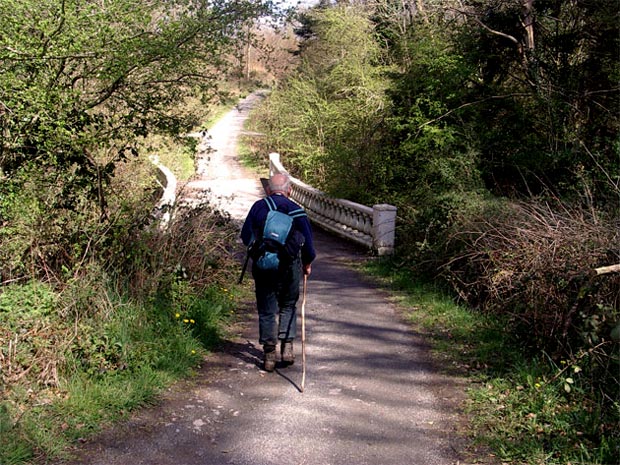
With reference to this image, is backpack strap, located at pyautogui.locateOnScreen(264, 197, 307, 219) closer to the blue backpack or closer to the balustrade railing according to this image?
the blue backpack

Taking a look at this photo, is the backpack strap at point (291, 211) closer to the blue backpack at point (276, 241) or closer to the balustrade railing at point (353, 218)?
the blue backpack at point (276, 241)

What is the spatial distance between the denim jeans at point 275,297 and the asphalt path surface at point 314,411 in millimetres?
430

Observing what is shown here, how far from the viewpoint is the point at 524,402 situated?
221 inches

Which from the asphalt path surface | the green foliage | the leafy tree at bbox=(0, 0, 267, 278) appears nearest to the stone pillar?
the green foliage

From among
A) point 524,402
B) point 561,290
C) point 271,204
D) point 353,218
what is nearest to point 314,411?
point 524,402

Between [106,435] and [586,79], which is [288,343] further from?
[586,79]

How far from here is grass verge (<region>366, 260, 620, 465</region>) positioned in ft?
15.6

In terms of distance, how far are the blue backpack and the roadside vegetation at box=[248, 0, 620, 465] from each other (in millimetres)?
2093

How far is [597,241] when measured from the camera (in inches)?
246

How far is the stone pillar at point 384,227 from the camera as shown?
13.4 metres

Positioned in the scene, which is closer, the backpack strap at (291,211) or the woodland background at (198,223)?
the woodland background at (198,223)

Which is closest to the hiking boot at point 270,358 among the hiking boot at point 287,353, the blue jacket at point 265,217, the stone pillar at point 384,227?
the hiking boot at point 287,353

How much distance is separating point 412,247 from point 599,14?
525cm

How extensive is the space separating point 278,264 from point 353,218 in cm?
933
